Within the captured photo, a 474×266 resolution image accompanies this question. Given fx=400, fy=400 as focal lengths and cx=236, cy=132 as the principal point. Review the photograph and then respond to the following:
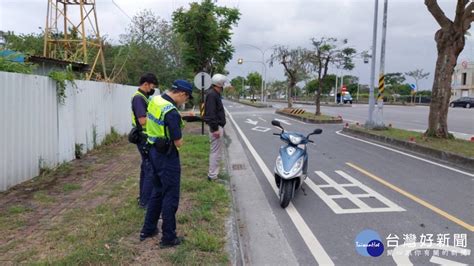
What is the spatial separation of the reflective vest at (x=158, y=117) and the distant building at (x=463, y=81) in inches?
2865

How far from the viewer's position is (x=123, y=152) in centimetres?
1081

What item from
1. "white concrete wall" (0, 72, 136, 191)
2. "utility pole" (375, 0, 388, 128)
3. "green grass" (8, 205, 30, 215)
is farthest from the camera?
"utility pole" (375, 0, 388, 128)

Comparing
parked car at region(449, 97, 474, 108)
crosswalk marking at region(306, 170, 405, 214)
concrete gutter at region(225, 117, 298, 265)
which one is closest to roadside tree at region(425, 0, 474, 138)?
crosswalk marking at region(306, 170, 405, 214)

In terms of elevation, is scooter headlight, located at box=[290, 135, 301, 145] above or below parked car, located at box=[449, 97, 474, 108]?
below

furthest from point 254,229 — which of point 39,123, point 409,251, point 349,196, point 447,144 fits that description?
point 447,144

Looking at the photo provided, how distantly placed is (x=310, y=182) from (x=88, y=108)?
611cm

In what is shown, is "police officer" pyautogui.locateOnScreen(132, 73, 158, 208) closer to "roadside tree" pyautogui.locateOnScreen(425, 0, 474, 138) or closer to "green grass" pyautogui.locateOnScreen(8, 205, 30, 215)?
"green grass" pyautogui.locateOnScreen(8, 205, 30, 215)

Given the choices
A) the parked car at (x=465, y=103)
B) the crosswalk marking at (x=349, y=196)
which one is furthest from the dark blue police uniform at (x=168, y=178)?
the parked car at (x=465, y=103)

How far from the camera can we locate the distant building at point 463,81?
67.6m

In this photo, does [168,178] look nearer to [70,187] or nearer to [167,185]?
[167,185]

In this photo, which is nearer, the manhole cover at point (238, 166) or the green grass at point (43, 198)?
the green grass at point (43, 198)

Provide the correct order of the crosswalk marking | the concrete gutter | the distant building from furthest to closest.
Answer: the distant building
the crosswalk marking
the concrete gutter

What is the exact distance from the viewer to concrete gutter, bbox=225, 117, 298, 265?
427cm

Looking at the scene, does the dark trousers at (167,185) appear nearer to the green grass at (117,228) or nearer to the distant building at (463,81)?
the green grass at (117,228)
